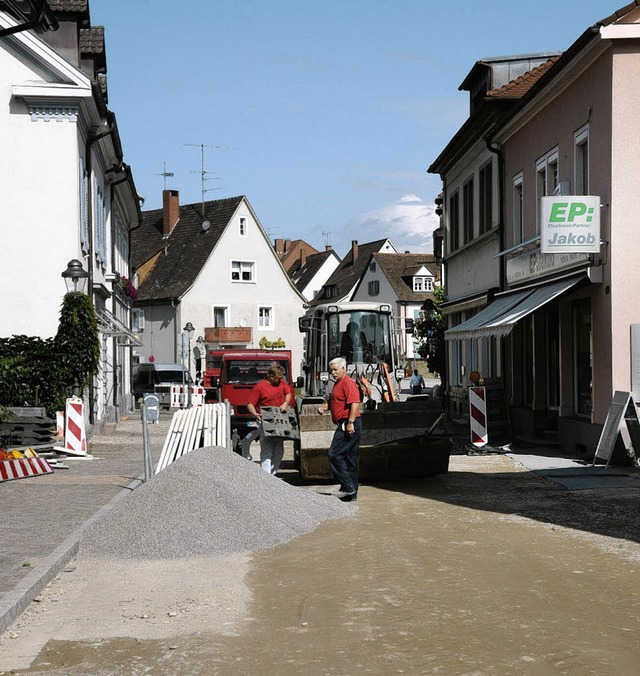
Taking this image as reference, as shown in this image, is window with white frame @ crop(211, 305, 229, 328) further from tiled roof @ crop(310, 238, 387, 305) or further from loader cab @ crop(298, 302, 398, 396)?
loader cab @ crop(298, 302, 398, 396)

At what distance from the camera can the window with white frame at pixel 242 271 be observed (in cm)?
7112

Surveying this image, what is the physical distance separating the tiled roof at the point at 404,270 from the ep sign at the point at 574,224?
75.2 meters

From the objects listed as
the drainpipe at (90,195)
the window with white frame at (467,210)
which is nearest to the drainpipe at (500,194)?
the window with white frame at (467,210)

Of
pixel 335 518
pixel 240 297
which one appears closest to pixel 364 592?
pixel 335 518

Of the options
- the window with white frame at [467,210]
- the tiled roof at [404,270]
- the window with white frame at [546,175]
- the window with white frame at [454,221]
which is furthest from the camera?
the tiled roof at [404,270]

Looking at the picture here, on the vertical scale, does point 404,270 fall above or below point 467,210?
above

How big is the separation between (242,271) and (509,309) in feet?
164

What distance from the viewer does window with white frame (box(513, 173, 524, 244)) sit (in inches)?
1014

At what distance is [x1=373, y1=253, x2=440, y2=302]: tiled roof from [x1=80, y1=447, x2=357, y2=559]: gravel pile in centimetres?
8147

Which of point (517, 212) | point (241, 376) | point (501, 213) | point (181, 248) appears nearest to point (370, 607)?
point (517, 212)

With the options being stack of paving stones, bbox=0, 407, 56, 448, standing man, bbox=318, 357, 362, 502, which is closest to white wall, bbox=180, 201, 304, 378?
stack of paving stones, bbox=0, 407, 56, 448

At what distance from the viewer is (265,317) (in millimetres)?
72688

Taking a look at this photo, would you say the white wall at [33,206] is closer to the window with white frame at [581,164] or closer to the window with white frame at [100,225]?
the window with white frame at [100,225]

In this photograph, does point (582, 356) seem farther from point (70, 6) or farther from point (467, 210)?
point (70, 6)
